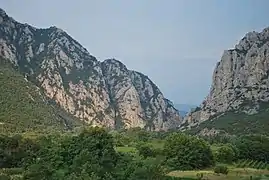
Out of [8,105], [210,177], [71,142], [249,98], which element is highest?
[249,98]

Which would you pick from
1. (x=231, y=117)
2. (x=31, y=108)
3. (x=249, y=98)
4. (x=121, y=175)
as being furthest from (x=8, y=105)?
(x=121, y=175)

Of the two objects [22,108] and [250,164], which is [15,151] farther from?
[22,108]

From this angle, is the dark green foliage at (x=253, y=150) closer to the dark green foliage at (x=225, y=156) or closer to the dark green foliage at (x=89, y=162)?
the dark green foliage at (x=225, y=156)

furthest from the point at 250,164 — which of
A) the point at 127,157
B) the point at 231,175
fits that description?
the point at 127,157

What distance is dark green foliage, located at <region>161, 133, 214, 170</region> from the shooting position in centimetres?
7831

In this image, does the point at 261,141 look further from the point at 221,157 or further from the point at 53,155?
the point at 53,155

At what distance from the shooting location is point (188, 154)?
78625 millimetres

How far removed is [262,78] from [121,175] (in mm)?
157240

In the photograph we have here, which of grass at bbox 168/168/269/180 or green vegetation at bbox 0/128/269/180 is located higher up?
green vegetation at bbox 0/128/269/180

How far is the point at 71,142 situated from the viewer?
72812 mm

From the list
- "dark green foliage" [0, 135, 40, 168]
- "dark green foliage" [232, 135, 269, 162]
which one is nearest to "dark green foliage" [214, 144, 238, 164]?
"dark green foliage" [232, 135, 269, 162]

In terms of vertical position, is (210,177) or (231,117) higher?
(231,117)

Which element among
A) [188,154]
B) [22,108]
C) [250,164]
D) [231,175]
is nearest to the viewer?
[231,175]

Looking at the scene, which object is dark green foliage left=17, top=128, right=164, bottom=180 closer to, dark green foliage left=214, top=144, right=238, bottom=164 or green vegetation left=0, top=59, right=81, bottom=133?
dark green foliage left=214, top=144, right=238, bottom=164
